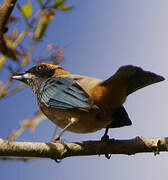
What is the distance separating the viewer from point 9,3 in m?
1.14

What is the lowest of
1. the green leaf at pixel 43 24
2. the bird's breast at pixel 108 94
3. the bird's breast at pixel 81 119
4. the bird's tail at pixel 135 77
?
the bird's breast at pixel 81 119

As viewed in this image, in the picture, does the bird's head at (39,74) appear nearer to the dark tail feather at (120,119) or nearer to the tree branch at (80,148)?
the dark tail feather at (120,119)

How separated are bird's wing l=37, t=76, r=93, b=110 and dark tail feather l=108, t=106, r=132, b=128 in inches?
12.9

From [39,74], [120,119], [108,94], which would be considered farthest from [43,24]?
[39,74]

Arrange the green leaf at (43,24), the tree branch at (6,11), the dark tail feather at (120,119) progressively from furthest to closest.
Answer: the dark tail feather at (120,119)
the green leaf at (43,24)
the tree branch at (6,11)

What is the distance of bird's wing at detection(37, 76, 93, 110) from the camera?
92.6 inches

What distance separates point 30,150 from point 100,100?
2.50ft

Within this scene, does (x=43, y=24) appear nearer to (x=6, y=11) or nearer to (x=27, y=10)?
(x=27, y=10)

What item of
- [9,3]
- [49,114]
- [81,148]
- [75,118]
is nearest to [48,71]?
[49,114]

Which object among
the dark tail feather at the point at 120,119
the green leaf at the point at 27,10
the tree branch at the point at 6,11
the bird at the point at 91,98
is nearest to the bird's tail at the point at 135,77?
the bird at the point at 91,98

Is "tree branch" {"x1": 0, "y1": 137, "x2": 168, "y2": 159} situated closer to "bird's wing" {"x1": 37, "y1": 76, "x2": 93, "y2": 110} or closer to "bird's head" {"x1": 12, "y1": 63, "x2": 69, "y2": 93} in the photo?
"bird's wing" {"x1": 37, "y1": 76, "x2": 93, "y2": 110}

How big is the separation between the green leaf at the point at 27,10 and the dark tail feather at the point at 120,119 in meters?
1.19

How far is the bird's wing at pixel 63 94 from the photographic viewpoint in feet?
7.72

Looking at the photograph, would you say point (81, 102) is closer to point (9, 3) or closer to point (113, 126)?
point (113, 126)
